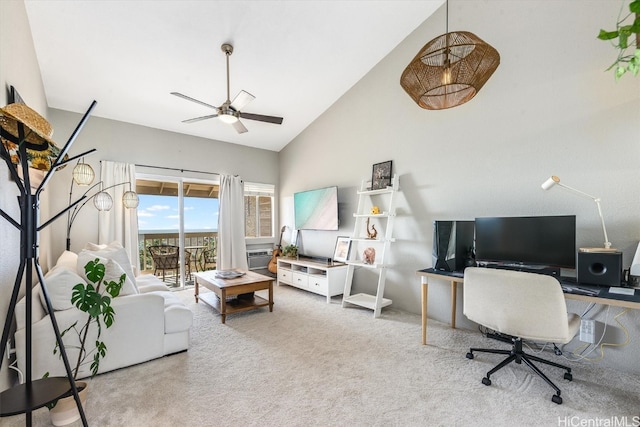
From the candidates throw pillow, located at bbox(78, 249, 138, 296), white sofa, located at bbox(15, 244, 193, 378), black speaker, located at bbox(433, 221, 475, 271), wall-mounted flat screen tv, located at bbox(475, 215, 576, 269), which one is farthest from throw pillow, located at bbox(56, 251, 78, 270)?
wall-mounted flat screen tv, located at bbox(475, 215, 576, 269)

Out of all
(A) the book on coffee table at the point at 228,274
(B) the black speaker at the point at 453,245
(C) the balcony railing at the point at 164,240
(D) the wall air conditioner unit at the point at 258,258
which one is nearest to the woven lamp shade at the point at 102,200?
(C) the balcony railing at the point at 164,240

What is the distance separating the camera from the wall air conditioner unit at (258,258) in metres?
5.59

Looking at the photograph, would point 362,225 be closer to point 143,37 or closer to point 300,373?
point 300,373

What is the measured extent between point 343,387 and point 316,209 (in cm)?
313

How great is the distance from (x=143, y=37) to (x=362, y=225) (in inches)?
135

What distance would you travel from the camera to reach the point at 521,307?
6.34ft

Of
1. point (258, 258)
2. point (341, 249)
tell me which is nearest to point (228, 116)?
point (341, 249)

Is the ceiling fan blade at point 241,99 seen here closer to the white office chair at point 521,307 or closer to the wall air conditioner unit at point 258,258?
the white office chair at point 521,307

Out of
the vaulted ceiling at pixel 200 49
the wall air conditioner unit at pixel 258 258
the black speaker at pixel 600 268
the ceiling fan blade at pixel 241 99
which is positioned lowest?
the wall air conditioner unit at pixel 258 258

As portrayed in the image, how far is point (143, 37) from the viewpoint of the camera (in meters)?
2.93

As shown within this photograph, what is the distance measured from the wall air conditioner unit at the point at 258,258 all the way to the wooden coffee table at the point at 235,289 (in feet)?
5.37

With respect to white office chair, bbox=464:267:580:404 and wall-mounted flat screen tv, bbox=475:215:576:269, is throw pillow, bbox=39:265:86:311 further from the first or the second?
wall-mounted flat screen tv, bbox=475:215:576:269

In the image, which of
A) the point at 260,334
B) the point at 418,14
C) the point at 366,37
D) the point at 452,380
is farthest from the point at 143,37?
the point at 452,380

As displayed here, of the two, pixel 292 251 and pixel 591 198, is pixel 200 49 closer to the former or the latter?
pixel 292 251
